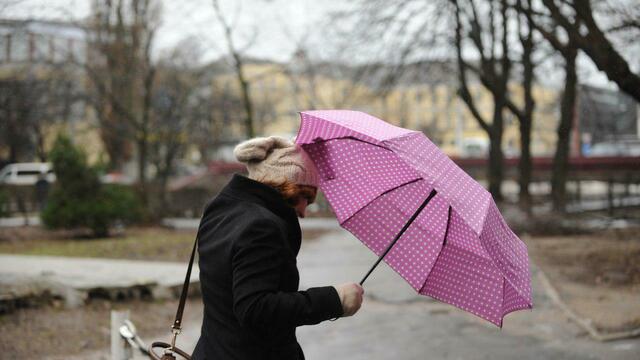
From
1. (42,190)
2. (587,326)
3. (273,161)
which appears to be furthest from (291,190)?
(42,190)

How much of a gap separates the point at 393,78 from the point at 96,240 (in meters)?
9.21

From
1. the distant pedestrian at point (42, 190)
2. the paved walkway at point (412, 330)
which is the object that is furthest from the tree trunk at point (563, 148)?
the distant pedestrian at point (42, 190)

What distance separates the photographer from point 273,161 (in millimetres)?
2699

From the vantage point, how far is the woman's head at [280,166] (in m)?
2.68

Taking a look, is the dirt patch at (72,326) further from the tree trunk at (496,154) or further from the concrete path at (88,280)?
the tree trunk at (496,154)

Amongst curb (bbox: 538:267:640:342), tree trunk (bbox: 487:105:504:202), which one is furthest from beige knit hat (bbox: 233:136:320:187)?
tree trunk (bbox: 487:105:504:202)

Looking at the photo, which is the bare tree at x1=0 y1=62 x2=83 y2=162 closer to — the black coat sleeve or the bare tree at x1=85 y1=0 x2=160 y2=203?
the bare tree at x1=85 y1=0 x2=160 y2=203

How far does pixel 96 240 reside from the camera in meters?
19.0

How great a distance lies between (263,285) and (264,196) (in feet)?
1.17

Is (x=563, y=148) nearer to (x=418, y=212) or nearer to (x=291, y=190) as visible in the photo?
(x=418, y=212)

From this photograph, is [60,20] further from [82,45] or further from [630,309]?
[630,309]

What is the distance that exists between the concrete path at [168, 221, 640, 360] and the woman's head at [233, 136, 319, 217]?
15.8ft

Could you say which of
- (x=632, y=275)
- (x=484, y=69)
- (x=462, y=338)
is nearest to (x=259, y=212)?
(x=462, y=338)

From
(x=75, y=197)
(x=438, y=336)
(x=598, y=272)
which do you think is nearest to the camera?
(x=438, y=336)
